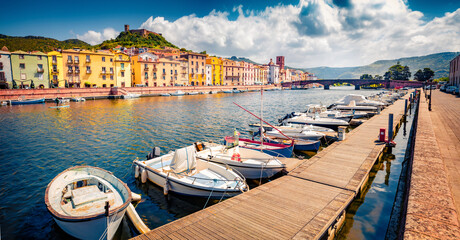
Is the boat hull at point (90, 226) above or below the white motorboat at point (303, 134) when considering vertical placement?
below

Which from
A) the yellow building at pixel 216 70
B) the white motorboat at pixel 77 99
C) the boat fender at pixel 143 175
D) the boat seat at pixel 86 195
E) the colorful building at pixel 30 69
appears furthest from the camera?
the yellow building at pixel 216 70

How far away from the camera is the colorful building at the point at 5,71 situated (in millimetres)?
61375

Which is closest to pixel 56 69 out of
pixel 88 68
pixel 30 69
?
pixel 30 69

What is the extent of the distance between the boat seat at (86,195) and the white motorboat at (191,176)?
315cm

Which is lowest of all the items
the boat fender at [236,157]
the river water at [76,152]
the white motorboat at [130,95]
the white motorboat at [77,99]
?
the river water at [76,152]

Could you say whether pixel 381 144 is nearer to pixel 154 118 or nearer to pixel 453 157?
pixel 453 157

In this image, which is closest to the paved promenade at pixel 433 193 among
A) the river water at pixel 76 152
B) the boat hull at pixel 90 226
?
the river water at pixel 76 152

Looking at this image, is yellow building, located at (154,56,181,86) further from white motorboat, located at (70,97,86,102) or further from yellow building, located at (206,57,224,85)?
white motorboat, located at (70,97,86,102)

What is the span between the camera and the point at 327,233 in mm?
7543

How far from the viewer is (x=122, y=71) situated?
81.9m

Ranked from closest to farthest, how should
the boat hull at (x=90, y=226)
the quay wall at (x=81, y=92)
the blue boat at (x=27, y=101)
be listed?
the boat hull at (x=90, y=226) → the blue boat at (x=27, y=101) → the quay wall at (x=81, y=92)

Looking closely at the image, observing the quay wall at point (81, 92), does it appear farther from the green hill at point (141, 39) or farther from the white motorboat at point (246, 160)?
the green hill at point (141, 39)

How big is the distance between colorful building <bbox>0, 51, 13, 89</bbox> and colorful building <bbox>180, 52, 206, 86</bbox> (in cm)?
5878

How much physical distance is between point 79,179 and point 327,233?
10125mm
